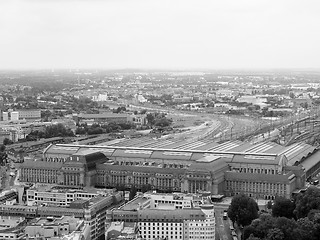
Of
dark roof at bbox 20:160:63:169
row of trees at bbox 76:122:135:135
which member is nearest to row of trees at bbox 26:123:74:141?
row of trees at bbox 76:122:135:135

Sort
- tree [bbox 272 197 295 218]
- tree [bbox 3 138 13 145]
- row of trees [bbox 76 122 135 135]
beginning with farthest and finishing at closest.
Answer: row of trees [bbox 76 122 135 135] → tree [bbox 3 138 13 145] → tree [bbox 272 197 295 218]

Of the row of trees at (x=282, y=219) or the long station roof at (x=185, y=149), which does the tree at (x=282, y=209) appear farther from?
the long station roof at (x=185, y=149)

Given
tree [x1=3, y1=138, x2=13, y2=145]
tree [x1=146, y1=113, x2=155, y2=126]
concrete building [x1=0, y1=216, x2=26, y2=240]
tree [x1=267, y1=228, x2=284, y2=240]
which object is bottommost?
tree [x1=146, y1=113, x2=155, y2=126]

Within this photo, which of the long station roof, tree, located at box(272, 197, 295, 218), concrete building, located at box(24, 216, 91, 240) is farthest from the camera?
the long station roof

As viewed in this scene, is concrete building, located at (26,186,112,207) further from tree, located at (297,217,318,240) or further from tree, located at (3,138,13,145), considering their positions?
tree, located at (3,138,13,145)

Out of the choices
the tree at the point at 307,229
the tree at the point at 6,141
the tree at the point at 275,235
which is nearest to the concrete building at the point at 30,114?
the tree at the point at 6,141

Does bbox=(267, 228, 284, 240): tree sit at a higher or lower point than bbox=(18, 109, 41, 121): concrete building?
higher

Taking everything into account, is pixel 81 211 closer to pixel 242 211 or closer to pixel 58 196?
pixel 58 196

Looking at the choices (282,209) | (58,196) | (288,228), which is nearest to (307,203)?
(282,209)
